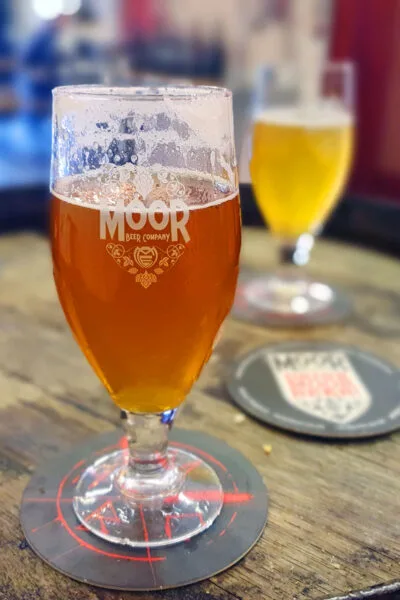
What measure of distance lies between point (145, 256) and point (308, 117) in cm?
74

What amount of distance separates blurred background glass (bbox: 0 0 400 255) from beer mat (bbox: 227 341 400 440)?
0.23 m

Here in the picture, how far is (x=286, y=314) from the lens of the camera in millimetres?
1137

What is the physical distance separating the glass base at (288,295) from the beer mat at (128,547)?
0.46m

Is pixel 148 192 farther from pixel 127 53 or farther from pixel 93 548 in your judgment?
pixel 127 53

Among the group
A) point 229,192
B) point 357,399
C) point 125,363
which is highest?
point 229,192

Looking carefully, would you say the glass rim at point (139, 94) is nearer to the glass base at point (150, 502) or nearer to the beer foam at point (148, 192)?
the beer foam at point (148, 192)

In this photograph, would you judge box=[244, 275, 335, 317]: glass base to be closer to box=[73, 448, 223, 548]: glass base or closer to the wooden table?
the wooden table

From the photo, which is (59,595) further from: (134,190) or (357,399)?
(357,399)

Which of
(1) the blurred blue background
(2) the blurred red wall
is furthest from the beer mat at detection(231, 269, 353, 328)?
(1) the blurred blue background

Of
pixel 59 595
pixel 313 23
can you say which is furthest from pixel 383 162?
pixel 313 23

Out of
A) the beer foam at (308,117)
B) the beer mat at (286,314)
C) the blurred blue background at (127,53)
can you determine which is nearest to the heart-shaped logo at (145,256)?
→ the beer mat at (286,314)

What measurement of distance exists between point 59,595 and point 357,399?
18.4 inches

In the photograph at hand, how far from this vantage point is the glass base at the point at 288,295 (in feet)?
3.80

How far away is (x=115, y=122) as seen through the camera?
0.57 m
